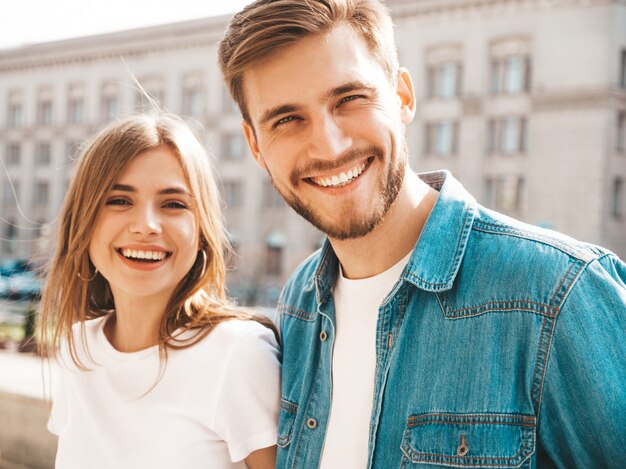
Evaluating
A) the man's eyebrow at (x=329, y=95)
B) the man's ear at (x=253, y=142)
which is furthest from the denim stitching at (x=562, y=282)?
the man's ear at (x=253, y=142)

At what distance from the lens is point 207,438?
232 cm

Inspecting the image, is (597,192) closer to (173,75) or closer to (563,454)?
(173,75)

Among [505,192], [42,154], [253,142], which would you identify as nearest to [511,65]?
[505,192]

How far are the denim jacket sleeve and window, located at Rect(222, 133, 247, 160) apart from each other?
34114 millimetres

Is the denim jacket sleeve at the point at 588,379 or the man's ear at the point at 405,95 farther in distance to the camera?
the man's ear at the point at 405,95

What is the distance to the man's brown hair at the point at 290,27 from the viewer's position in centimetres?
199

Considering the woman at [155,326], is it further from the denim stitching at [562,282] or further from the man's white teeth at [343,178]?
the denim stitching at [562,282]

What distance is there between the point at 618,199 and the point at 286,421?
2808 centimetres

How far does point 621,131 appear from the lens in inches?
1104

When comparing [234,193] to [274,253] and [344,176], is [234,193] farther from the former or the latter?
[344,176]

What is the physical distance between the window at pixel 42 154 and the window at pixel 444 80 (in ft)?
78.1

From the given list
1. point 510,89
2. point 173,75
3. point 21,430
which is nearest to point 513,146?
point 510,89

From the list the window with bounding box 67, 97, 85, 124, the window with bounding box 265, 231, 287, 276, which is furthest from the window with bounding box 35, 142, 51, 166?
the window with bounding box 265, 231, 287, 276

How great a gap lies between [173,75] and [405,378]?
37.2 meters
